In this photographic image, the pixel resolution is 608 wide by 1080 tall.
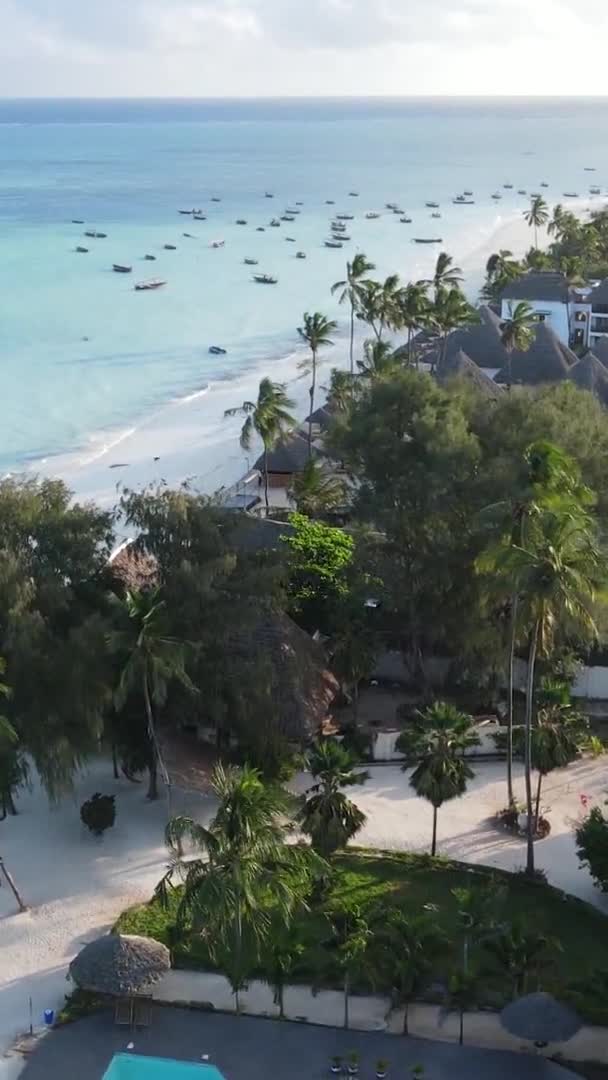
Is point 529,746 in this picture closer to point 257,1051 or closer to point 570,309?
point 257,1051

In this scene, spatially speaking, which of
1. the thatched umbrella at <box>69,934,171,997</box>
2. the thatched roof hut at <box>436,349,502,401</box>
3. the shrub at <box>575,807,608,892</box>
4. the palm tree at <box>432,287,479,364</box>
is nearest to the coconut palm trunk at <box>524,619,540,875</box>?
the shrub at <box>575,807,608,892</box>

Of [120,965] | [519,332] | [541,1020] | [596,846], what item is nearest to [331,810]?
[120,965]

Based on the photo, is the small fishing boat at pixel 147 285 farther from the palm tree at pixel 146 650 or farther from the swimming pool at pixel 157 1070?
the swimming pool at pixel 157 1070

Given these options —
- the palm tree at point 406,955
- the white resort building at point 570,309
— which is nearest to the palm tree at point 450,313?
the white resort building at point 570,309

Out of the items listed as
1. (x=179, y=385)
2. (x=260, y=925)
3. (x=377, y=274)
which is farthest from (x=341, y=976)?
(x=377, y=274)

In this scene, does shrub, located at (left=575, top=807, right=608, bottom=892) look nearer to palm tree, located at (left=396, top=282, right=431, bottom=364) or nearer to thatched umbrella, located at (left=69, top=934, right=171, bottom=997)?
thatched umbrella, located at (left=69, top=934, right=171, bottom=997)

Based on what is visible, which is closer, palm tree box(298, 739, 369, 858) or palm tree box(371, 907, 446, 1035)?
palm tree box(371, 907, 446, 1035)

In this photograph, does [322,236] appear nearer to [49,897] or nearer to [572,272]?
[572,272]
